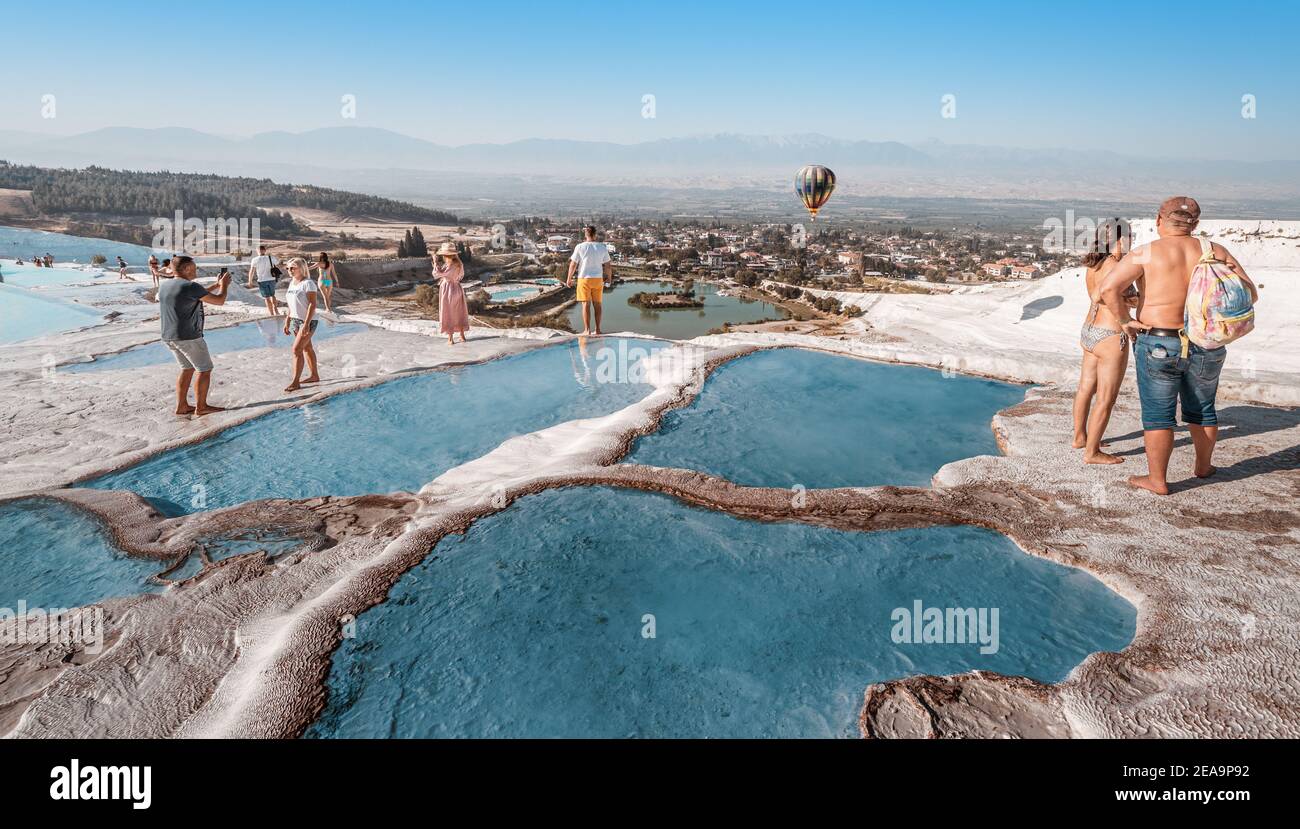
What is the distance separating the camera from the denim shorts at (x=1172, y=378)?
4957 millimetres

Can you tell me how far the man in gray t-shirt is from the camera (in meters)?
7.04

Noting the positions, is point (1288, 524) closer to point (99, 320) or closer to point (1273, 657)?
point (1273, 657)

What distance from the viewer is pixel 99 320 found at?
1303 centimetres

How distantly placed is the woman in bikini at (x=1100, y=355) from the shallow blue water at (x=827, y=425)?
0.97m

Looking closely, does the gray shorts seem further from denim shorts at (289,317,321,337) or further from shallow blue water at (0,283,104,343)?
shallow blue water at (0,283,104,343)

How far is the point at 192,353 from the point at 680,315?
Result: 860 inches

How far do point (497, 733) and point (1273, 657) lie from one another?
4.23m

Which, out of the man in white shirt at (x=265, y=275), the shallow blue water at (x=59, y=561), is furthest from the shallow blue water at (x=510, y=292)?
the shallow blue water at (x=59, y=561)

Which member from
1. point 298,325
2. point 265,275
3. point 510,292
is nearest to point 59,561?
point 298,325

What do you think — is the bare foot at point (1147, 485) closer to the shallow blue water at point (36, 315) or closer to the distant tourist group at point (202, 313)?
the distant tourist group at point (202, 313)

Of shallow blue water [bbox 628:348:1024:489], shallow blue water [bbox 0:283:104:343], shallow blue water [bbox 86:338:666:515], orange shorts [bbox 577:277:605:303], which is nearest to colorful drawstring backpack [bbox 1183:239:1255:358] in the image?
shallow blue water [bbox 628:348:1024:489]

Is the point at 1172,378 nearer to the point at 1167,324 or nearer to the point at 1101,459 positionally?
the point at 1167,324

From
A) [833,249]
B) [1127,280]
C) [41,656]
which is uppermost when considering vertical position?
[833,249]
